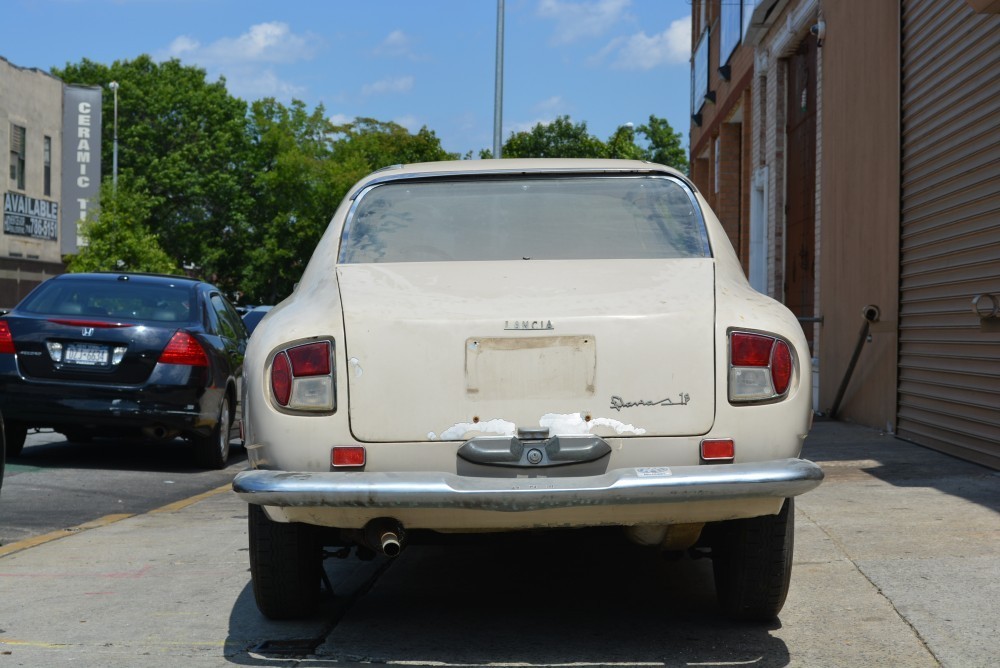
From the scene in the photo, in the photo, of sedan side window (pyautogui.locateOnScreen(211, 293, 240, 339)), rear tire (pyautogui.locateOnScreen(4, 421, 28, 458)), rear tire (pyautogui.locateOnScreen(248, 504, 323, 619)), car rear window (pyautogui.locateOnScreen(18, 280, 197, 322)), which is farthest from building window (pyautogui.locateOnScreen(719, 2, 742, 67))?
rear tire (pyautogui.locateOnScreen(248, 504, 323, 619))

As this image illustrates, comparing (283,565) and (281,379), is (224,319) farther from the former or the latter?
(281,379)

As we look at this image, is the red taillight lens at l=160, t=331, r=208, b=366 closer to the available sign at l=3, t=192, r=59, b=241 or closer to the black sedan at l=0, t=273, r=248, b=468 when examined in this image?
the black sedan at l=0, t=273, r=248, b=468

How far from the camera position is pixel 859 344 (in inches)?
479

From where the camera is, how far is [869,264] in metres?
12.3

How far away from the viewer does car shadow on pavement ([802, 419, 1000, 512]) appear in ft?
25.4

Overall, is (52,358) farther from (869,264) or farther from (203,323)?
(869,264)

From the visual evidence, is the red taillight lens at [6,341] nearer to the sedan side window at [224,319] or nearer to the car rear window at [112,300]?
the car rear window at [112,300]

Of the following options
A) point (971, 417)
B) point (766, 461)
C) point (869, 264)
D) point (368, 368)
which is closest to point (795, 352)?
point (766, 461)

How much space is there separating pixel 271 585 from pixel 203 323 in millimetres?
6193

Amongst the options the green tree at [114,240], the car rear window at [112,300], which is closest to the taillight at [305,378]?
the car rear window at [112,300]

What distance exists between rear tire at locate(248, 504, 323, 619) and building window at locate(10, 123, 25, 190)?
145 feet

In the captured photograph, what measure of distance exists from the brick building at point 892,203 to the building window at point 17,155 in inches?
1318

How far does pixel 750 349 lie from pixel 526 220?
1.18m

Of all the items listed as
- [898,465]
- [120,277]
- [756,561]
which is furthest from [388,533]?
[120,277]
